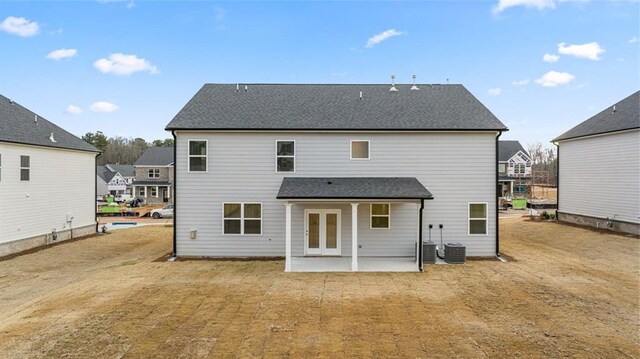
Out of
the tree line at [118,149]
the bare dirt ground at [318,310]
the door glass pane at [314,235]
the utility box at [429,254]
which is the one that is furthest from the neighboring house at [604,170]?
the tree line at [118,149]

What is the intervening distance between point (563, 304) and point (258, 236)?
10412mm

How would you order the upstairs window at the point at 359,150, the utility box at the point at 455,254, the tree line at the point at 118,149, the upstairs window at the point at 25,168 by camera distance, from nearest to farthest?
1. the utility box at the point at 455,254
2. the upstairs window at the point at 359,150
3. the upstairs window at the point at 25,168
4. the tree line at the point at 118,149

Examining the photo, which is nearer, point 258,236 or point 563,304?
point 563,304

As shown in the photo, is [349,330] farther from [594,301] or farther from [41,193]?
[41,193]

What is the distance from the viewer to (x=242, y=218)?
14070 mm

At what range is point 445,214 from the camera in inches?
554

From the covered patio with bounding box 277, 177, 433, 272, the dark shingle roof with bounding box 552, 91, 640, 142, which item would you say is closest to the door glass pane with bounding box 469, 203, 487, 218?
the covered patio with bounding box 277, 177, 433, 272

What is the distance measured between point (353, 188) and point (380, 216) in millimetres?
1940

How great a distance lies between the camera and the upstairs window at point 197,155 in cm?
1420

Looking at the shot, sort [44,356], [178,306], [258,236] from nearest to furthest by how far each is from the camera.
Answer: [44,356] < [178,306] < [258,236]

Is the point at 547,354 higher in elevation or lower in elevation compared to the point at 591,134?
lower

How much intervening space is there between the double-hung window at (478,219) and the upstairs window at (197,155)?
447 inches

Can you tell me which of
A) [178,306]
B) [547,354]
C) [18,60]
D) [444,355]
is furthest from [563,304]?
[18,60]

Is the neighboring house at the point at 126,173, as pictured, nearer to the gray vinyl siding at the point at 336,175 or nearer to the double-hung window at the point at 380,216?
the gray vinyl siding at the point at 336,175
